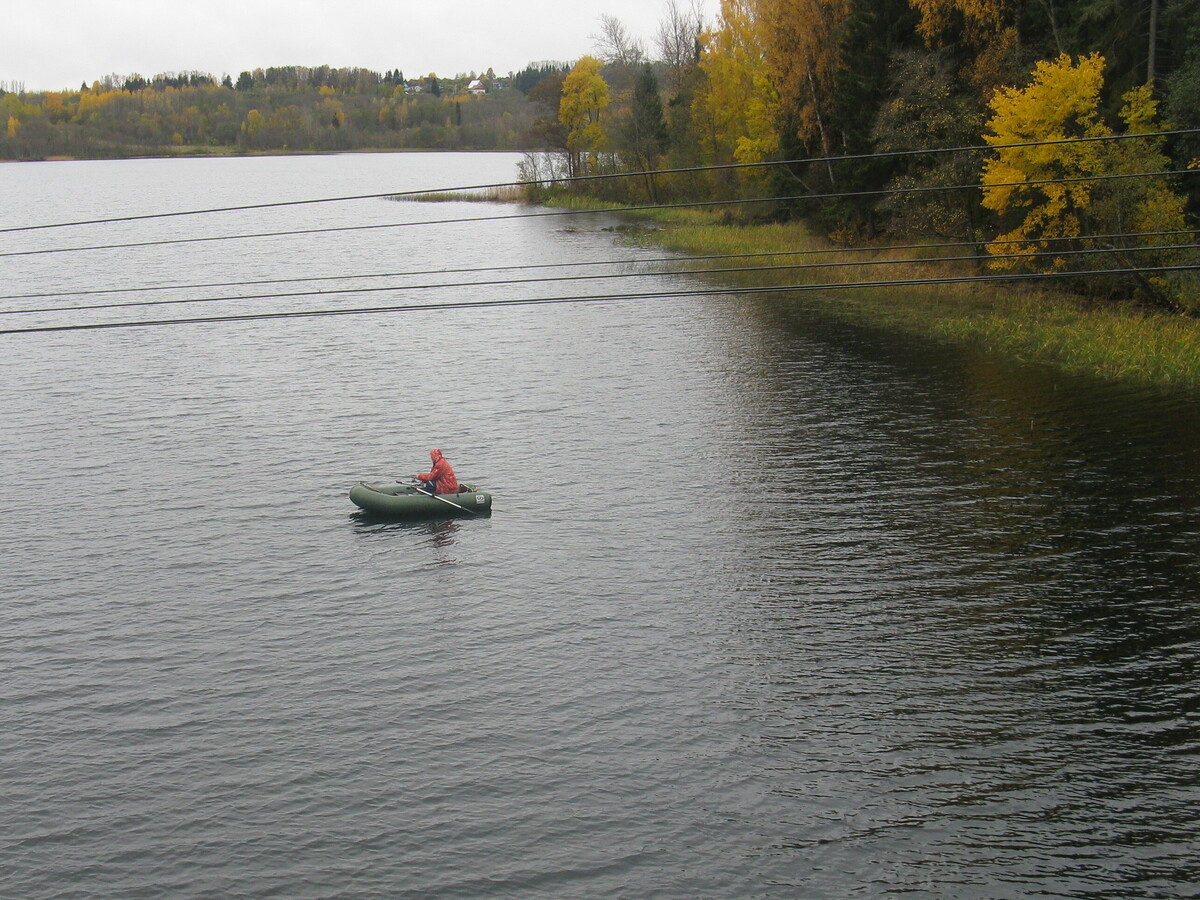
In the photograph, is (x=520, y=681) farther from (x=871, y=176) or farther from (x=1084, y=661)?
(x=871, y=176)

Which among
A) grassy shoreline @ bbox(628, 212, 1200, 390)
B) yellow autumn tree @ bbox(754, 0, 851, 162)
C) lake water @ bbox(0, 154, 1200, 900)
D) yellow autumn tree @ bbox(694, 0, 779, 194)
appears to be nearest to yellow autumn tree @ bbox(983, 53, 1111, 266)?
grassy shoreline @ bbox(628, 212, 1200, 390)

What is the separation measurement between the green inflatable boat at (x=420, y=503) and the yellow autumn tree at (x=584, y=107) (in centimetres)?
9019

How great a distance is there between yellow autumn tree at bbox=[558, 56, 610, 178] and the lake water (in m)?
74.9

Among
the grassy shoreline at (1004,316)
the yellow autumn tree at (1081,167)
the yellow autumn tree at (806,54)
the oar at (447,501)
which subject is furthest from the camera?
the yellow autumn tree at (806,54)

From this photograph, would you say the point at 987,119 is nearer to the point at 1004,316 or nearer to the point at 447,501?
the point at 1004,316

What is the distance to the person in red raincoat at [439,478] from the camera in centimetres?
3425

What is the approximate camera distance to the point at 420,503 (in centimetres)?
3391

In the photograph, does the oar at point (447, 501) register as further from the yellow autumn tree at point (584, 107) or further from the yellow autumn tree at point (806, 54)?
the yellow autumn tree at point (584, 107)

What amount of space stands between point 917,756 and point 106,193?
171 meters

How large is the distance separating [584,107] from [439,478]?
93268 millimetres

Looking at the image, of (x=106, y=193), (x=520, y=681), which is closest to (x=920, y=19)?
(x=520, y=681)

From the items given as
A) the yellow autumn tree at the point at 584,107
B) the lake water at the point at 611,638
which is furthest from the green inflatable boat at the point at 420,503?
the yellow autumn tree at the point at 584,107

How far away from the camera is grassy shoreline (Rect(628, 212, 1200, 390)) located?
4453 cm

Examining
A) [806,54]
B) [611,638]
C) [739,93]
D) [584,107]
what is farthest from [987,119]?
[584,107]
